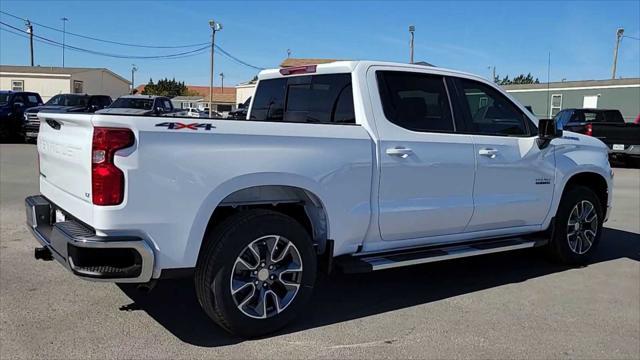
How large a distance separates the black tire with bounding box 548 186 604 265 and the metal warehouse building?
24180 mm

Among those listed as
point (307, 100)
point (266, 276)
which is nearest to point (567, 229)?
point (307, 100)

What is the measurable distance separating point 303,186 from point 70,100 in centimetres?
1886

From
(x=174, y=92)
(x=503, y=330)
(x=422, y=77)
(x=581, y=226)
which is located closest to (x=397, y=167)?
(x=422, y=77)

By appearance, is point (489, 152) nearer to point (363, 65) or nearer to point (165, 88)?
point (363, 65)

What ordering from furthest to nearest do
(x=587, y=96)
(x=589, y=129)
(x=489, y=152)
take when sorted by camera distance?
1. (x=587, y=96)
2. (x=589, y=129)
3. (x=489, y=152)

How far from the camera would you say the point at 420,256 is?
485 centimetres

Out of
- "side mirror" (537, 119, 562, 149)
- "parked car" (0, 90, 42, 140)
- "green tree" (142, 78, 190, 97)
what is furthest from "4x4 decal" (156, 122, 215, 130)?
"green tree" (142, 78, 190, 97)

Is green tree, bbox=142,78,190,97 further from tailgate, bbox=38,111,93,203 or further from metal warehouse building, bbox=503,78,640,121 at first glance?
tailgate, bbox=38,111,93,203

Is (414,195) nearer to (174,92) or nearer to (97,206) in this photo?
(97,206)

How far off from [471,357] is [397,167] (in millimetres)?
1520

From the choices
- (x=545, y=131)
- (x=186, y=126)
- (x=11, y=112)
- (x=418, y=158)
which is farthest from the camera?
(x=11, y=112)

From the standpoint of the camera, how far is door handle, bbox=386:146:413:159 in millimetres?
4547

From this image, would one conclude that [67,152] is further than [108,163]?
Yes

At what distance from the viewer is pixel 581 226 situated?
6301 mm
